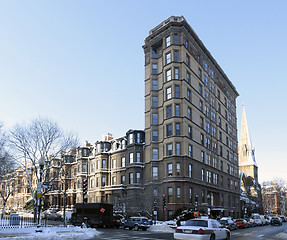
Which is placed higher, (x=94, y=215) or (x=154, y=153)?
(x=154, y=153)

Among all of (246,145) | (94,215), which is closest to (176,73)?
(94,215)

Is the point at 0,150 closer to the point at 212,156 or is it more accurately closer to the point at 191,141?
the point at 191,141

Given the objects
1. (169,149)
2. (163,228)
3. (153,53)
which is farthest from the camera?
(153,53)

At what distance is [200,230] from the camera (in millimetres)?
17656

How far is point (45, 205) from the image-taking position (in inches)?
3105

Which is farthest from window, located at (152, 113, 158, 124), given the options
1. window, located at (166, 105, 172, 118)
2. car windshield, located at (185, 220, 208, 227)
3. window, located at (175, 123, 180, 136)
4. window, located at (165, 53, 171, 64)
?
car windshield, located at (185, 220, 208, 227)

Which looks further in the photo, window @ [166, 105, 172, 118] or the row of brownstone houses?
window @ [166, 105, 172, 118]

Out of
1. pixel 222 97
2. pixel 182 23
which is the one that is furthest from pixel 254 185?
pixel 182 23

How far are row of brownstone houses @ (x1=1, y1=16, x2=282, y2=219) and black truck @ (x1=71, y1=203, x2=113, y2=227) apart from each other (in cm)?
493

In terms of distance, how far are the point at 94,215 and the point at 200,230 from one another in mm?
24210

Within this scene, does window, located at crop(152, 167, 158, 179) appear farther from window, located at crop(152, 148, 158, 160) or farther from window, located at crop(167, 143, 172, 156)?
window, located at crop(167, 143, 172, 156)

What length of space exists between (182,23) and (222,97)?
80.8 ft

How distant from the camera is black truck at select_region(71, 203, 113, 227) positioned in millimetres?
38906

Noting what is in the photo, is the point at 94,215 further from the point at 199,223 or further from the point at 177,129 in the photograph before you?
the point at 199,223
